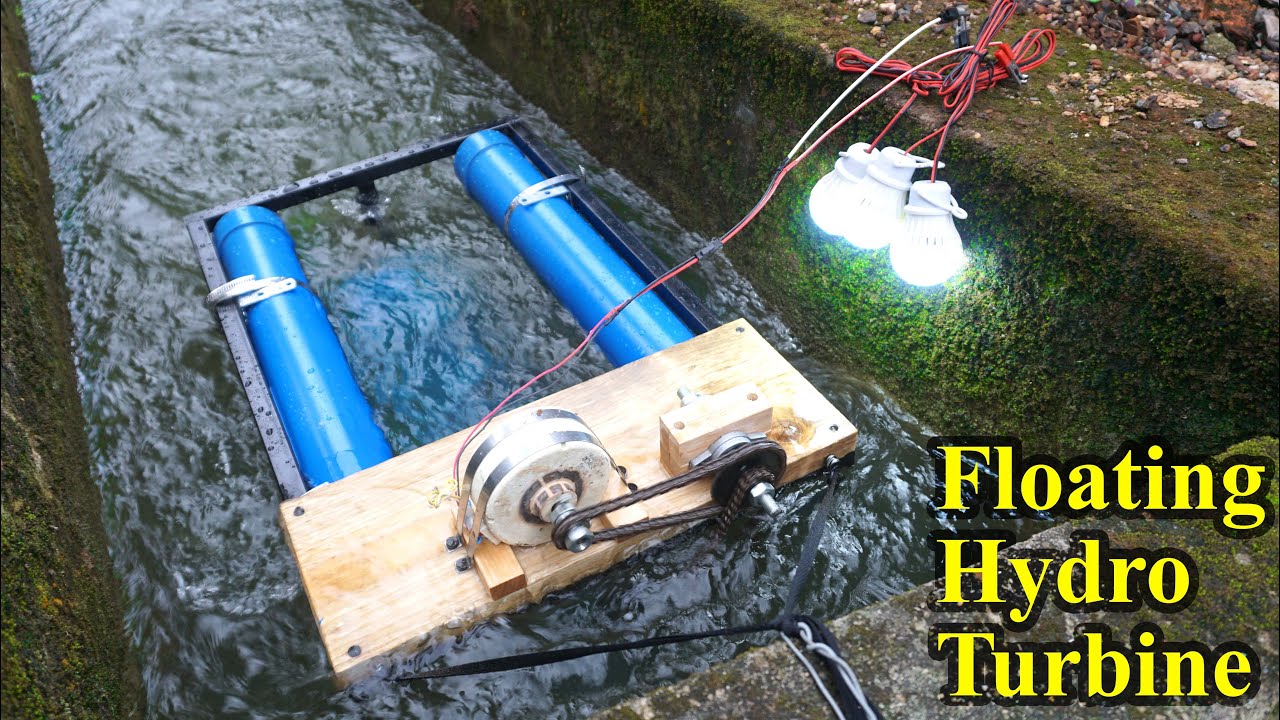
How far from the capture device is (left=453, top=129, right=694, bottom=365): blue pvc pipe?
132 inches

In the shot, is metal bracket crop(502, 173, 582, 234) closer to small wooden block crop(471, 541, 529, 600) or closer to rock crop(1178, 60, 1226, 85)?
small wooden block crop(471, 541, 529, 600)

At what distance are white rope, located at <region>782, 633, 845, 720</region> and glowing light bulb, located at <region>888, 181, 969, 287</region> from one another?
117cm

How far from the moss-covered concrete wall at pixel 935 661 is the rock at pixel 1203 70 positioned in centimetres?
197

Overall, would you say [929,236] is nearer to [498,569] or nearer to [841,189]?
[841,189]

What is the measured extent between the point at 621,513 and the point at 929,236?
4.05 ft

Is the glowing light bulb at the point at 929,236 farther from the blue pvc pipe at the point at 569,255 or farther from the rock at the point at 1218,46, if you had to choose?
the rock at the point at 1218,46

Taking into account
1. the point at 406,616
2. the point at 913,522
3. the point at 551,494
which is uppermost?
the point at 551,494

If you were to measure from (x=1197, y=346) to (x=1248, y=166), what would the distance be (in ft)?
2.30

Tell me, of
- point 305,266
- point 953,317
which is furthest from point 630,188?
point 953,317

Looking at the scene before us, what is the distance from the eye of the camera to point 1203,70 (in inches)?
127

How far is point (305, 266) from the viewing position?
4609 millimetres

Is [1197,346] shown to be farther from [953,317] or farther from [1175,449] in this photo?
[953,317]

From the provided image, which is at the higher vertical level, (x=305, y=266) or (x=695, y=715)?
(x=305, y=266)

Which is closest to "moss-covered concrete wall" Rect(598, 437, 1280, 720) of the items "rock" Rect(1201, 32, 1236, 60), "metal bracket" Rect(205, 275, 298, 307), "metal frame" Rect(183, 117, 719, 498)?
"metal frame" Rect(183, 117, 719, 498)
